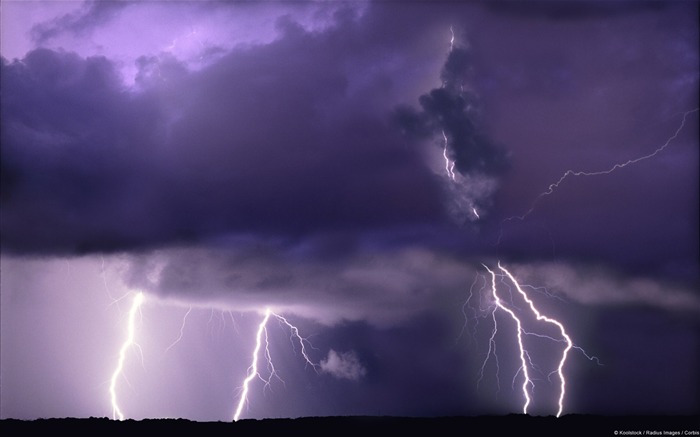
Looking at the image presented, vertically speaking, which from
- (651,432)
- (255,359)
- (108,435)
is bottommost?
(108,435)

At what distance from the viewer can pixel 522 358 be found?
27531mm

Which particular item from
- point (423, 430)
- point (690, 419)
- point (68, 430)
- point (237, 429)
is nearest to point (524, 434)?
point (423, 430)

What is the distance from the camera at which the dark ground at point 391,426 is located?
894 inches

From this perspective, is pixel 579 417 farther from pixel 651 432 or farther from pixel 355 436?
pixel 355 436

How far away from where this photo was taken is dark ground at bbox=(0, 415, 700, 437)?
22.7m

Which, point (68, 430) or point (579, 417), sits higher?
point (579, 417)

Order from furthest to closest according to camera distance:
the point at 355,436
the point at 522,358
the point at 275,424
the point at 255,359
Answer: the point at 255,359 < the point at 522,358 < the point at 275,424 < the point at 355,436

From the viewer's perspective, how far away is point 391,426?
23.6 meters

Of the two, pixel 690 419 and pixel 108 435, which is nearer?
pixel 108 435

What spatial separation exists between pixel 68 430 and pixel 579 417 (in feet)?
49.6

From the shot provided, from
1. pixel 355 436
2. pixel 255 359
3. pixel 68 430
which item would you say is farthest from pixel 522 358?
pixel 68 430

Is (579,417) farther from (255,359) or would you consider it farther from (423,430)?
(255,359)

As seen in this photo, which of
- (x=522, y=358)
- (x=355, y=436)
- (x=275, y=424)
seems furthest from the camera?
(x=522, y=358)

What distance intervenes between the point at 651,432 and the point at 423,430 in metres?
6.40
